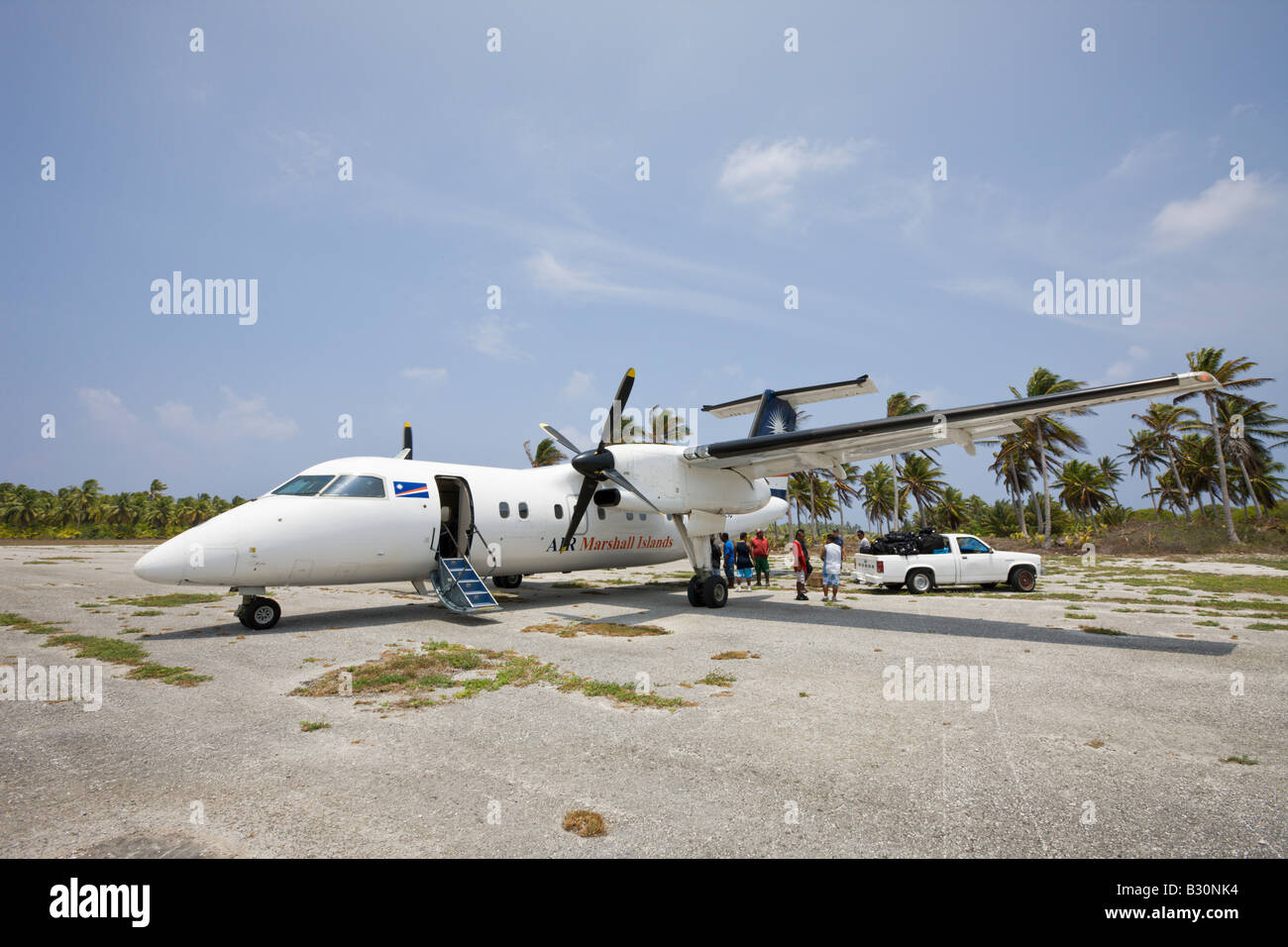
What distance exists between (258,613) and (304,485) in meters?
2.43

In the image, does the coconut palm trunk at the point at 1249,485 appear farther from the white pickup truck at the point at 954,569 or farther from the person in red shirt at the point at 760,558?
the person in red shirt at the point at 760,558

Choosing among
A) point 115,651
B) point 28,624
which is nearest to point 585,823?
point 115,651

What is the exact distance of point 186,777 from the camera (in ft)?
14.6

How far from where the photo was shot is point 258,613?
Answer: 1089 centimetres

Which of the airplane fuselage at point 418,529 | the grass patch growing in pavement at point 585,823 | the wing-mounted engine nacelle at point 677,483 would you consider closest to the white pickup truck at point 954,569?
the airplane fuselage at point 418,529

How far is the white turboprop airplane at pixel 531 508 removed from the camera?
33.8 feet

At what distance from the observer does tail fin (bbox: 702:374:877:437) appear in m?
16.2

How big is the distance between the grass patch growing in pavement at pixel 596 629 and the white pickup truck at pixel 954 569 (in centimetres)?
853

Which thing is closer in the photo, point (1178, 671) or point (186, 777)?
point (186, 777)
